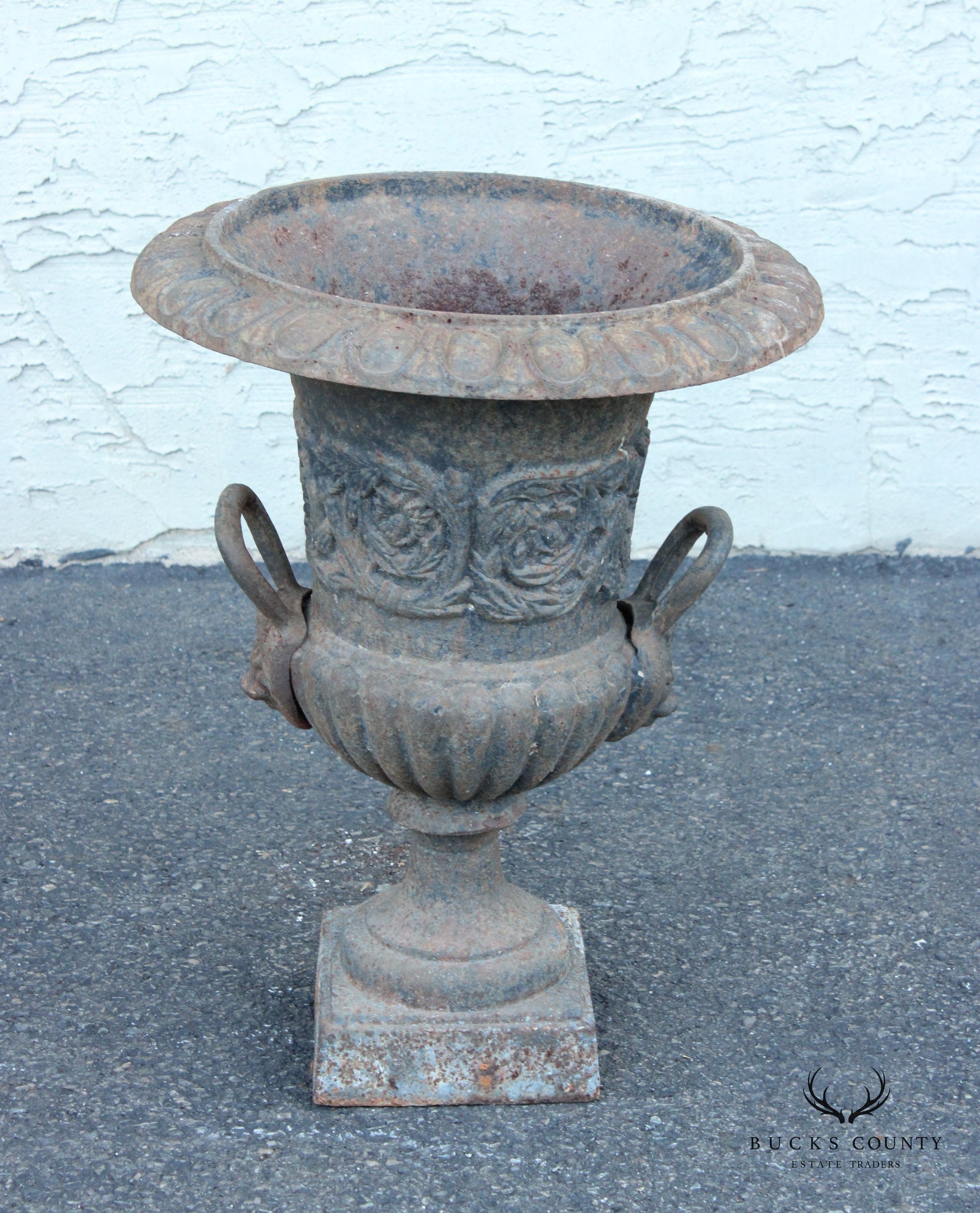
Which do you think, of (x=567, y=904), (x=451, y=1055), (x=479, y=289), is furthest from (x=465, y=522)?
(x=567, y=904)

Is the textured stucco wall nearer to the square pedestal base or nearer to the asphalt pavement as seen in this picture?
the asphalt pavement

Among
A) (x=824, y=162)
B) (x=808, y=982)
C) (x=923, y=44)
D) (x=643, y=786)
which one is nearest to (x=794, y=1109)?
(x=808, y=982)

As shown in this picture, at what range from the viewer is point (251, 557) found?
6.70 ft

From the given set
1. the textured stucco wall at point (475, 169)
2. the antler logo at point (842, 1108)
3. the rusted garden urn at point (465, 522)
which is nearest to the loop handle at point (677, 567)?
the rusted garden urn at point (465, 522)

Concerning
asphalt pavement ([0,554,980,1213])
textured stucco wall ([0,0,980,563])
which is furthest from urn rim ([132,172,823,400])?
textured stucco wall ([0,0,980,563])

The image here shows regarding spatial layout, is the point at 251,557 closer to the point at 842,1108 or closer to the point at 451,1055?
the point at 451,1055

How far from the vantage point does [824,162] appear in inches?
143

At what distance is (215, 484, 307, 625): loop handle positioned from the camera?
196 cm

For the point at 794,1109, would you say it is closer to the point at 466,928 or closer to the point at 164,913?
the point at 466,928

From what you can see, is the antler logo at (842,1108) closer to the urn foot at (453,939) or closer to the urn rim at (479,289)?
the urn foot at (453,939)

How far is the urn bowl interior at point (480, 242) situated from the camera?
2.10 metres

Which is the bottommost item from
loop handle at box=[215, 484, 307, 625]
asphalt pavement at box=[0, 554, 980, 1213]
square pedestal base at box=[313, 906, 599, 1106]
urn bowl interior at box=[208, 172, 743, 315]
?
asphalt pavement at box=[0, 554, 980, 1213]

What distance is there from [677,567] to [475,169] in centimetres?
190

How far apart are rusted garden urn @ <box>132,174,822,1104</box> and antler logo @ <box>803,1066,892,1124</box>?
35cm
